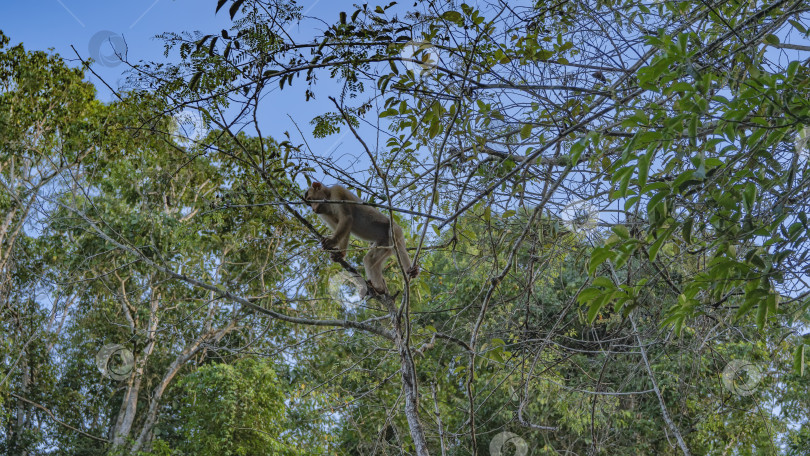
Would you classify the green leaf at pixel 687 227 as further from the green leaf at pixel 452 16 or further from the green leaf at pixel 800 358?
the green leaf at pixel 452 16

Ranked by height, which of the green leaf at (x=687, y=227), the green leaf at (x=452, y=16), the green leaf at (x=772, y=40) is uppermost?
the green leaf at (x=452, y=16)

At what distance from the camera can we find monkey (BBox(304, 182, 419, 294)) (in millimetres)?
4871

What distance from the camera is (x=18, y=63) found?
37.6 feet

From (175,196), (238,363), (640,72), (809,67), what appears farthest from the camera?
(175,196)

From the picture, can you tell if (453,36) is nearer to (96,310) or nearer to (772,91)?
(772,91)

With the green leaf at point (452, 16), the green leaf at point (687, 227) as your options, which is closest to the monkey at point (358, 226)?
the green leaf at point (452, 16)

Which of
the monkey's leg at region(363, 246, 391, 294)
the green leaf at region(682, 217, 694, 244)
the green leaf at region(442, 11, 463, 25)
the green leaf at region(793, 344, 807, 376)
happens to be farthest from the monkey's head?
the green leaf at region(793, 344, 807, 376)

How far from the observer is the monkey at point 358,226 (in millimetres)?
4871

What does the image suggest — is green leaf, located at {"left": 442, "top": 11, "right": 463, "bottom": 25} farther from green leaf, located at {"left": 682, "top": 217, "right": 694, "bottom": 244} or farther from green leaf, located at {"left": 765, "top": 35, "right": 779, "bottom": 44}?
green leaf, located at {"left": 682, "top": 217, "right": 694, "bottom": 244}

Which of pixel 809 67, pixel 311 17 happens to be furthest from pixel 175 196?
pixel 809 67

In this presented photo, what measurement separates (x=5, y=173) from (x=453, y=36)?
1246cm

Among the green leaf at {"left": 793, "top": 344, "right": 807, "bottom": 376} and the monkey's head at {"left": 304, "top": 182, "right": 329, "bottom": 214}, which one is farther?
the monkey's head at {"left": 304, "top": 182, "right": 329, "bottom": 214}

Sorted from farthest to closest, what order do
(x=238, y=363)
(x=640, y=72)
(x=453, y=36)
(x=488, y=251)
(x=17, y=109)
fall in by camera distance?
(x=17, y=109) → (x=238, y=363) → (x=488, y=251) → (x=453, y=36) → (x=640, y=72)

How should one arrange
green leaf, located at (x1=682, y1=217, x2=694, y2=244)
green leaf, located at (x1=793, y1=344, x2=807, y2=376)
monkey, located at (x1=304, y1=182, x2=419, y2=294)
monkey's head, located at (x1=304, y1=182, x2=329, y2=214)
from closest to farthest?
green leaf, located at (x1=682, y1=217, x2=694, y2=244)
green leaf, located at (x1=793, y1=344, x2=807, y2=376)
monkey, located at (x1=304, y1=182, x2=419, y2=294)
monkey's head, located at (x1=304, y1=182, x2=329, y2=214)
